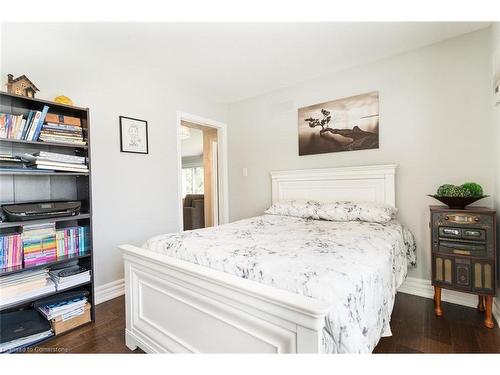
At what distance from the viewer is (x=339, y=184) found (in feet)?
9.32

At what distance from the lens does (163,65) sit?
2678mm

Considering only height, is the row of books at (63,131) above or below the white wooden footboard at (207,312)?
above

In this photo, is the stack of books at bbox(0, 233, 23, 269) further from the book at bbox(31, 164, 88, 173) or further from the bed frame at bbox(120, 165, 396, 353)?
the bed frame at bbox(120, 165, 396, 353)

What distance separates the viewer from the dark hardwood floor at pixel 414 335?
1.63 metres

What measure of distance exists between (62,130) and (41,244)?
0.84 meters

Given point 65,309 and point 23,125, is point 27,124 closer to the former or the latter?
point 23,125

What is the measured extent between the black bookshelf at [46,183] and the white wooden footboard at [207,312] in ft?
1.92

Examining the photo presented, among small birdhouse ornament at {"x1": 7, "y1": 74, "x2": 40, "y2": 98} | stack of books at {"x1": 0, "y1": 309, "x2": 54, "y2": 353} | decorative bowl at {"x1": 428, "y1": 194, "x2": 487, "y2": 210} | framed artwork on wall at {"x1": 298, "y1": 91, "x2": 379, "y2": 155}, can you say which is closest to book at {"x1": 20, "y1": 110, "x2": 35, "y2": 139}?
small birdhouse ornament at {"x1": 7, "y1": 74, "x2": 40, "y2": 98}

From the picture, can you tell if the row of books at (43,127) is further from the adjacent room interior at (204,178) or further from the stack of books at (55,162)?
the adjacent room interior at (204,178)

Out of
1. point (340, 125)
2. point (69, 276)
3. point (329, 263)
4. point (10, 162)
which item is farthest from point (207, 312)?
point (340, 125)

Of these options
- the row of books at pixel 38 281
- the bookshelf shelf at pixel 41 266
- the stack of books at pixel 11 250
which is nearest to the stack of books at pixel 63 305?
the row of books at pixel 38 281

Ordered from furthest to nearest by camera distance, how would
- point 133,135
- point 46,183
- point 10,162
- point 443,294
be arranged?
point 133,135 < point 443,294 < point 46,183 < point 10,162

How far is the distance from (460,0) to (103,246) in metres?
3.36

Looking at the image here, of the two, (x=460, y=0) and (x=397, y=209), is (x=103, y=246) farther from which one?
(x=460, y=0)
